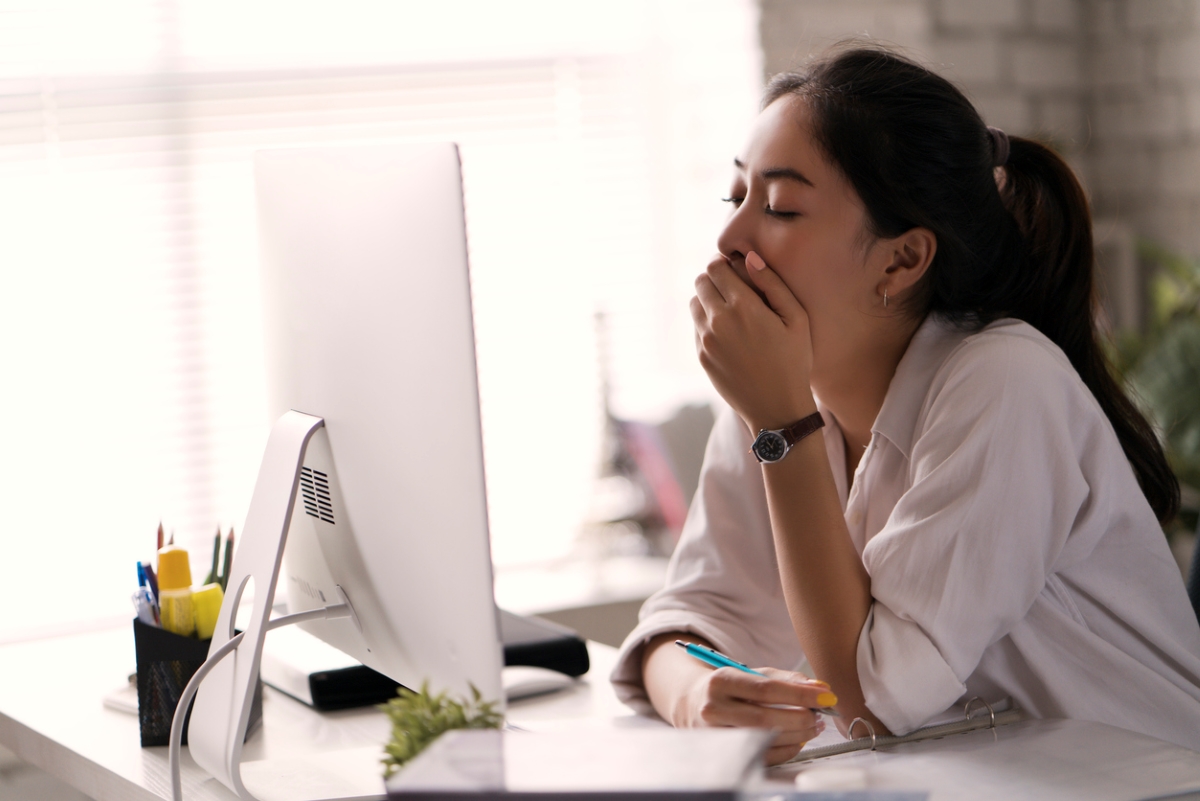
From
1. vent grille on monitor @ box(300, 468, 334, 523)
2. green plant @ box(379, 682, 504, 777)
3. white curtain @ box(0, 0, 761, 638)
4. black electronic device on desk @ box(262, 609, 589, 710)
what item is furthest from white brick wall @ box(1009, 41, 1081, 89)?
green plant @ box(379, 682, 504, 777)

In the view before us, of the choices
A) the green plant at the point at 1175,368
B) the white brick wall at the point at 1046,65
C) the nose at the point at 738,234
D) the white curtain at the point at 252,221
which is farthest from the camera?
the white brick wall at the point at 1046,65

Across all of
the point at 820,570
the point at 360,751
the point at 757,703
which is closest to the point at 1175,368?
the point at 820,570

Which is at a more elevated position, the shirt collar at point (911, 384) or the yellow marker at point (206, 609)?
the shirt collar at point (911, 384)

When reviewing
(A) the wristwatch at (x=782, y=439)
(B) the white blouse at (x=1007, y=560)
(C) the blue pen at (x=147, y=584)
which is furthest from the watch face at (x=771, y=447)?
(C) the blue pen at (x=147, y=584)

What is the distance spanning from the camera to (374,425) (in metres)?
0.84

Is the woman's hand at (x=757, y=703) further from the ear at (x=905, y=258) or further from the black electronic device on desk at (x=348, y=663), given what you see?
the ear at (x=905, y=258)

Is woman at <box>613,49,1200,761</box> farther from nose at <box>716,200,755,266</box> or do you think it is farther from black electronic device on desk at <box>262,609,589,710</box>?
black electronic device on desk at <box>262,609,589,710</box>

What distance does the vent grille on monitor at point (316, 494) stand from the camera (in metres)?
0.94

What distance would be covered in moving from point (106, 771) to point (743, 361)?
0.66m

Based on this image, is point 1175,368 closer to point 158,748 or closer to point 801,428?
point 801,428

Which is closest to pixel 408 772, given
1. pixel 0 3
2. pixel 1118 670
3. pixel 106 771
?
pixel 106 771

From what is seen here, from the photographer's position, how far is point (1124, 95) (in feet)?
9.52

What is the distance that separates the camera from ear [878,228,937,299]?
1.14m

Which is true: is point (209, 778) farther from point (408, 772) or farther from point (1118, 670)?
point (1118, 670)
